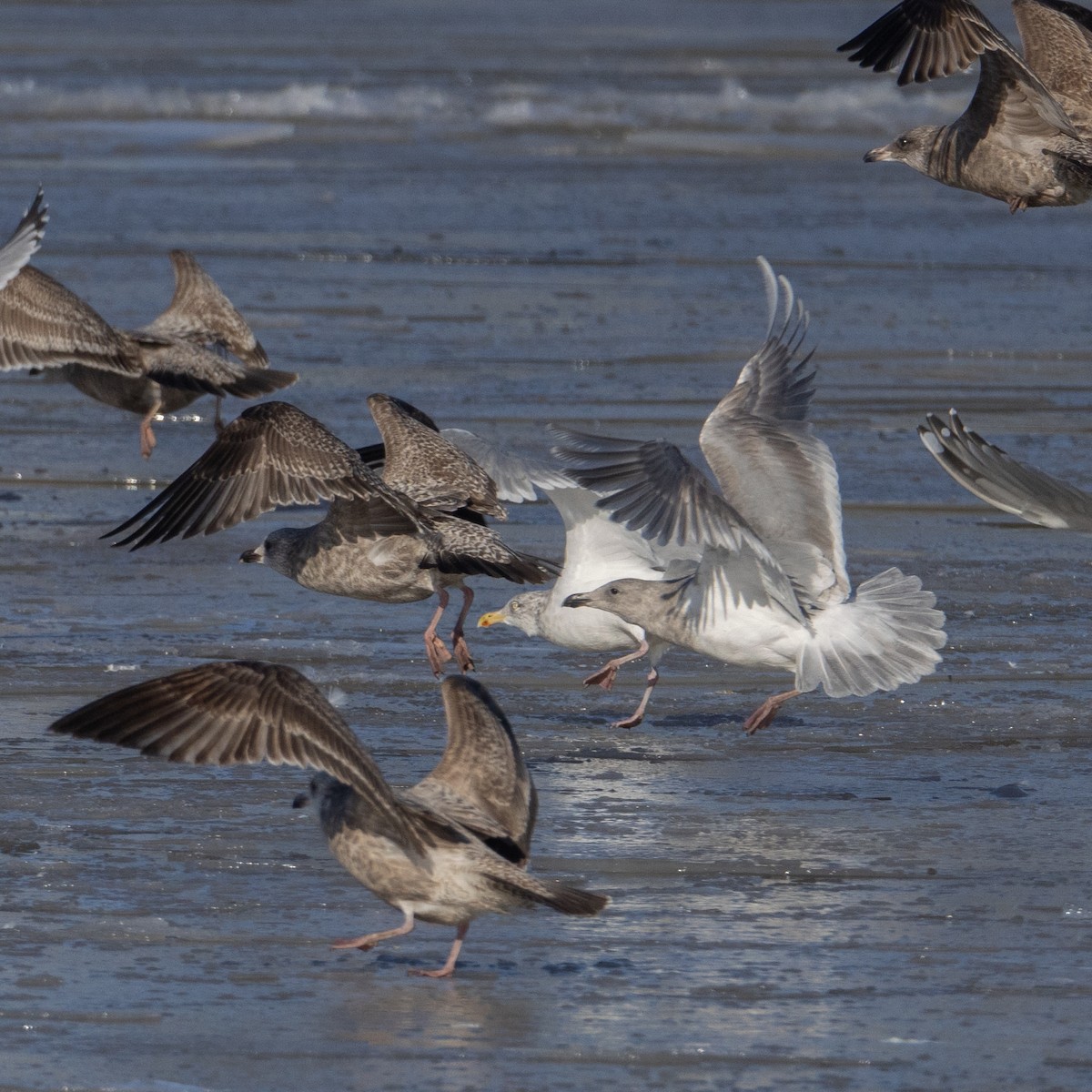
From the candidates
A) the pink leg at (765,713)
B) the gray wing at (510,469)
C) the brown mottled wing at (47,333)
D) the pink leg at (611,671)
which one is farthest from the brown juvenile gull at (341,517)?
the brown mottled wing at (47,333)

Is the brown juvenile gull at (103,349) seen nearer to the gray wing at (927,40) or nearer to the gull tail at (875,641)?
the gray wing at (927,40)

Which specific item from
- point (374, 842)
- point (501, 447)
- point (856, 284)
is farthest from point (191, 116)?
point (374, 842)

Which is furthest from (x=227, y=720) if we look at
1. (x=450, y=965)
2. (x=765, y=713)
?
(x=765, y=713)

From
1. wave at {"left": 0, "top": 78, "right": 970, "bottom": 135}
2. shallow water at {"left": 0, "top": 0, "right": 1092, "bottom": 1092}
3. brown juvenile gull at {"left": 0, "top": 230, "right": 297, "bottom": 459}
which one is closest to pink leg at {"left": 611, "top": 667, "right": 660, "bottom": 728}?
shallow water at {"left": 0, "top": 0, "right": 1092, "bottom": 1092}

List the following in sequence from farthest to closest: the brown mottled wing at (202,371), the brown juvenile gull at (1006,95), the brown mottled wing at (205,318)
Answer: the brown mottled wing at (205,318), the brown mottled wing at (202,371), the brown juvenile gull at (1006,95)

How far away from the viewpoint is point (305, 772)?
634 cm

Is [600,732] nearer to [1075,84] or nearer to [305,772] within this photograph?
[305,772]

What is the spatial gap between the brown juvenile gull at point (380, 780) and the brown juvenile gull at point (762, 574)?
73.5 inches

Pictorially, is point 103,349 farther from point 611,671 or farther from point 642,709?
point 642,709

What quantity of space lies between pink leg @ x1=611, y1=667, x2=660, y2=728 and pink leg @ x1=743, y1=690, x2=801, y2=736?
1.14ft

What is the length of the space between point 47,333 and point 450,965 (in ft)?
17.2

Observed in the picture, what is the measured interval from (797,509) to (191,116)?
1590 cm

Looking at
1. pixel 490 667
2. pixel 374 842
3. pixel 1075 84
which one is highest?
pixel 1075 84

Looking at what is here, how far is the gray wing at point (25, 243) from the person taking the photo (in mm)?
8281
